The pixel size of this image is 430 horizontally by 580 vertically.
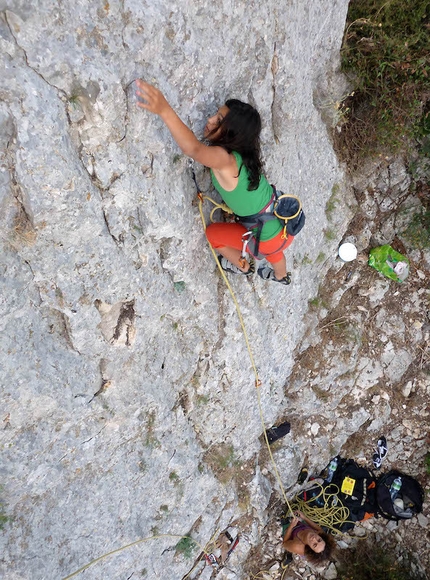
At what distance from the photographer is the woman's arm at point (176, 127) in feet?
7.54

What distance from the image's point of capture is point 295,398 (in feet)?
17.1

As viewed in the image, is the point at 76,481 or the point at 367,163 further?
the point at 367,163

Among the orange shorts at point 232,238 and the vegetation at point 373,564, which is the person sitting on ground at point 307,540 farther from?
the orange shorts at point 232,238

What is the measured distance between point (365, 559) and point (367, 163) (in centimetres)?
531

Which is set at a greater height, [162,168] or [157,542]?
[162,168]

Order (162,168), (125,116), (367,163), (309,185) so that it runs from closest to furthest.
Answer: (125,116)
(162,168)
(309,185)
(367,163)

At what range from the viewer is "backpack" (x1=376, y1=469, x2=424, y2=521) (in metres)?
5.66

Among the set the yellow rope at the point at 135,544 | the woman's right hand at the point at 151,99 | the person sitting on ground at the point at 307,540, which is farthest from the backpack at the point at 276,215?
the person sitting on ground at the point at 307,540

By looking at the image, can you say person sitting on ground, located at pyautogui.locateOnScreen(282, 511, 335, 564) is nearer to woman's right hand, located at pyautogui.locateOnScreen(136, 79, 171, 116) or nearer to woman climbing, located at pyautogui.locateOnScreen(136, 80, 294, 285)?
woman climbing, located at pyautogui.locateOnScreen(136, 80, 294, 285)

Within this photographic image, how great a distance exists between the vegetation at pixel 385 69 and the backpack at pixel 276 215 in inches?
74.7

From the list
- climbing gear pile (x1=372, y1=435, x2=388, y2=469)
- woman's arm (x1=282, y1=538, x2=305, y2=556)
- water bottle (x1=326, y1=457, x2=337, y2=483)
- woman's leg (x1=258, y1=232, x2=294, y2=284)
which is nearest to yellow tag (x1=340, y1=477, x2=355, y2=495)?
water bottle (x1=326, y1=457, x2=337, y2=483)

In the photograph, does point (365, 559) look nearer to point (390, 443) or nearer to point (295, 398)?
point (390, 443)

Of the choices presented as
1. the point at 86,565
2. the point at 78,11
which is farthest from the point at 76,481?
the point at 78,11

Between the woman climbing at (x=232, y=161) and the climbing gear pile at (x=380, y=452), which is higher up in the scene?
the woman climbing at (x=232, y=161)
